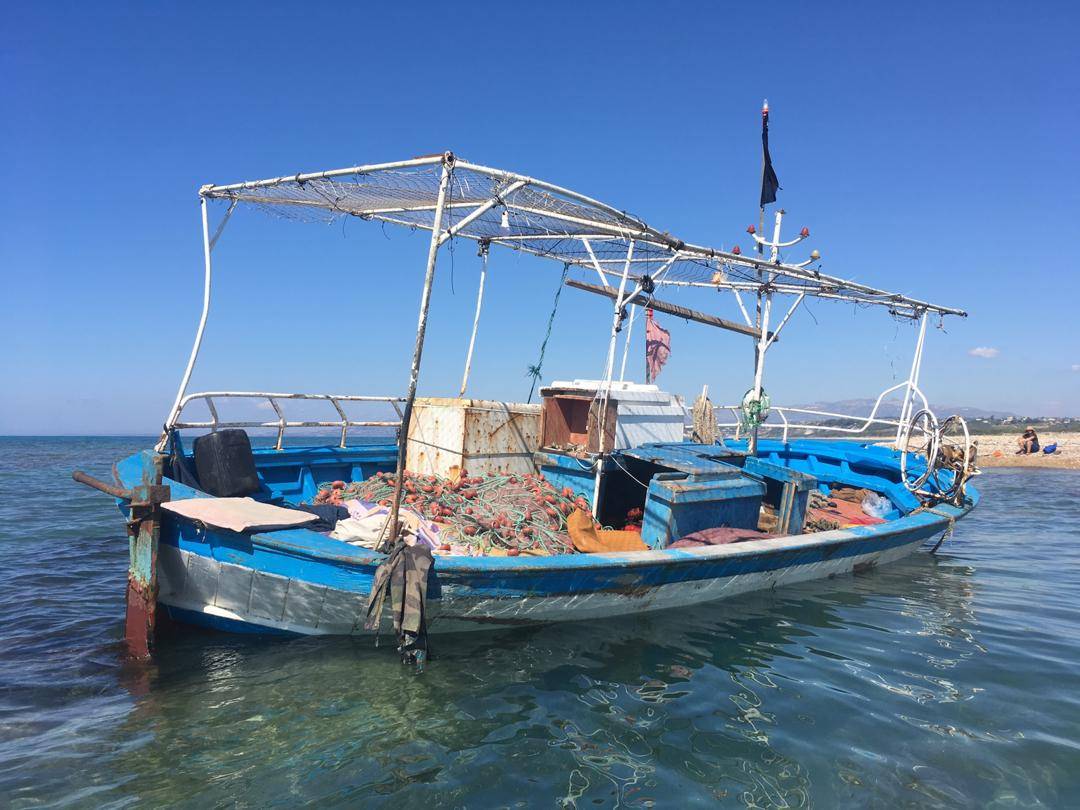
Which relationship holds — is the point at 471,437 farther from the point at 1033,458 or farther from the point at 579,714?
the point at 1033,458

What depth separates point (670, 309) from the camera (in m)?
9.73

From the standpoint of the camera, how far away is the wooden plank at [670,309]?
887 cm

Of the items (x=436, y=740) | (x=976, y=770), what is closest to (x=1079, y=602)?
(x=976, y=770)

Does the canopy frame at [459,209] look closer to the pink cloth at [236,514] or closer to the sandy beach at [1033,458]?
the pink cloth at [236,514]

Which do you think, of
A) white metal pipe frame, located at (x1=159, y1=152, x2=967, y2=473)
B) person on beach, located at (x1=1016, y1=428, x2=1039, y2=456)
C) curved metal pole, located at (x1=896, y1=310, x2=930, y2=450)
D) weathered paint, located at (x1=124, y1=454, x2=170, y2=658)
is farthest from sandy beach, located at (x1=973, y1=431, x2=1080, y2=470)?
weathered paint, located at (x1=124, y1=454, x2=170, y2=658)

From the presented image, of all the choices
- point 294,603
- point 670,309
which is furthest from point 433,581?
point 670,309

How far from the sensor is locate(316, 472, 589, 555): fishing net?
683cm

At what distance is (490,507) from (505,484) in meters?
0.67

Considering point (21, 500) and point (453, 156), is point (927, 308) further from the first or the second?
point (21, 500)

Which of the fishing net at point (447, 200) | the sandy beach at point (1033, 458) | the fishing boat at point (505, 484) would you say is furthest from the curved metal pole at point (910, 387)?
the sandy beach at point (1033, 458)

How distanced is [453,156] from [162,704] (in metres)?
5.26

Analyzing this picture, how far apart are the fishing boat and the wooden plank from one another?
5cm

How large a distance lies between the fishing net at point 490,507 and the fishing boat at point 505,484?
0.12 feet

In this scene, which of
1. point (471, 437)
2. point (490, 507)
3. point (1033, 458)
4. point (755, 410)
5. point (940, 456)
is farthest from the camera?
point (1033, 458)
